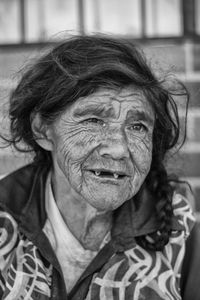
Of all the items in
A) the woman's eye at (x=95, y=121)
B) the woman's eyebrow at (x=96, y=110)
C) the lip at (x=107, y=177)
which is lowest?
the lip at (x=107, y=177)

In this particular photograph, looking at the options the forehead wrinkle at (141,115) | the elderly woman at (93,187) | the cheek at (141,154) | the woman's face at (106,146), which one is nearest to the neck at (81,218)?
the elderly woman at (93,187)

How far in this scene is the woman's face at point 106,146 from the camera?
2557 mm

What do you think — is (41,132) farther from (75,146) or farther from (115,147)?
(115,147)

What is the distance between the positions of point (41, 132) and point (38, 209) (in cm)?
30

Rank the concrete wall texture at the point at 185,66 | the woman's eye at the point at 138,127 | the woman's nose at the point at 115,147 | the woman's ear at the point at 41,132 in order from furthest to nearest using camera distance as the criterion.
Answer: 1. the concrete wall texture at the point at 185,66
2. the woman's ear at the point at 41,132
3. the woman's eye at the point at 138,127
4. the woman's nose at the point at 115,147

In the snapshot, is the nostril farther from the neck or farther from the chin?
the neck

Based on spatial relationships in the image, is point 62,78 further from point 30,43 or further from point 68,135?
point 30,43

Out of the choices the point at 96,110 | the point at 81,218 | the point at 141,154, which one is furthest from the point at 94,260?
the point at 96,110

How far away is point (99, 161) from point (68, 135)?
0.56ft

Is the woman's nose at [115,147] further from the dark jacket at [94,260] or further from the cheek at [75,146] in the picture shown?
the dark jacket at [94,260]

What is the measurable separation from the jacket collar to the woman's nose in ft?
1.13

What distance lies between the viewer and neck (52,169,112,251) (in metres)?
2.77

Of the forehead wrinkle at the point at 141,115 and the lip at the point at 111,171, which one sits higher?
the forehead wrinkle at the point at 141,115

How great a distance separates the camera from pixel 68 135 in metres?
2.63
